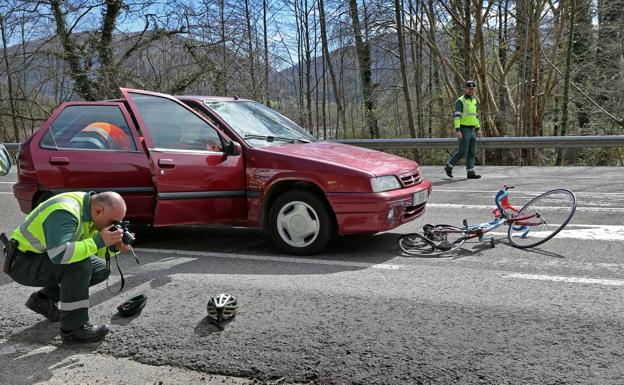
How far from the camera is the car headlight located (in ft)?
17.2

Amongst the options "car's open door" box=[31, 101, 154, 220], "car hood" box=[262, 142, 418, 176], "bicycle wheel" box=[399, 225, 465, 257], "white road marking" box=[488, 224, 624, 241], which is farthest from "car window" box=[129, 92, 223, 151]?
"white road marking" box=[488, 224, 624, 241]

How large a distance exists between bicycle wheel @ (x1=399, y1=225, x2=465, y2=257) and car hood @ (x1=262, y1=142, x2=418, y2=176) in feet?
2.21

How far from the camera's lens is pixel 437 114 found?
2317 cm

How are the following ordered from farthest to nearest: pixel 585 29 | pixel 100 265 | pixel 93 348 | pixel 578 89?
pixel 585 29 < pixel 578 89 < pixel 100 265 < pixel 93 348

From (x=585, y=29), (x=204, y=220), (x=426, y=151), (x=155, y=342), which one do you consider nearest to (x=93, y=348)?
(x=155, y=342)

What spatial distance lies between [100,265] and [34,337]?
0.62 m

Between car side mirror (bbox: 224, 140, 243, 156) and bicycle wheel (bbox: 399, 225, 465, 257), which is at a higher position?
car side mirror (bbox: 224, 140, 243, 156)

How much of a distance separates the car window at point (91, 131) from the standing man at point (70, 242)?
2.59 meters

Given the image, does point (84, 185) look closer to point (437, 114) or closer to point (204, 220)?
point (204, 220)

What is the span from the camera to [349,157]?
5691mm

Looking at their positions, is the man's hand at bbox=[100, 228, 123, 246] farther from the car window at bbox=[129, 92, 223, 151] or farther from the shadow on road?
the car window at bbox=[129, 92, 223, 151]

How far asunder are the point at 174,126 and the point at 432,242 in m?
2.96

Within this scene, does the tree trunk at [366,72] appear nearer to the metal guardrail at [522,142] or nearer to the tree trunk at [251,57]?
the tree trunk at [251,57]

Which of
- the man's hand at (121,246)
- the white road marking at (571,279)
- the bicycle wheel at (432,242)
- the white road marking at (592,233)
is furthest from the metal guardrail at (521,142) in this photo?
the man's hand at (121,246)
